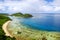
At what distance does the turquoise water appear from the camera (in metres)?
2.23

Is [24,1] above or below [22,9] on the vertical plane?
above

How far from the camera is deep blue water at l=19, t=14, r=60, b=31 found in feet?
7.30

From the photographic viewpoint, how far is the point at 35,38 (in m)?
2.19

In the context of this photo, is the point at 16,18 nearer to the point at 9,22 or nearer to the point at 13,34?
the point at 9,22

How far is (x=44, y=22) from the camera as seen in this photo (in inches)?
→ 88.5

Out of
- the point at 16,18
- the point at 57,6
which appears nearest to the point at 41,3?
the point at 57,6

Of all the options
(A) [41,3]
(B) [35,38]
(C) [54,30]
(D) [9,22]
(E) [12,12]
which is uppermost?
(A) [41,3]

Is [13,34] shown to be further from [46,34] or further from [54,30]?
[54,30]

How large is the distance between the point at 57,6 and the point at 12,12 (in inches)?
31.4

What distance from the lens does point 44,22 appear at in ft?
7.38

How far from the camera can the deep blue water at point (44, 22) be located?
87.7 inches

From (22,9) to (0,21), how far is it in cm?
43

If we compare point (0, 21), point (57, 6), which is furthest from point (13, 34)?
point (57, 6)

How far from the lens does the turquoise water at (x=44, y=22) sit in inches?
87.7
